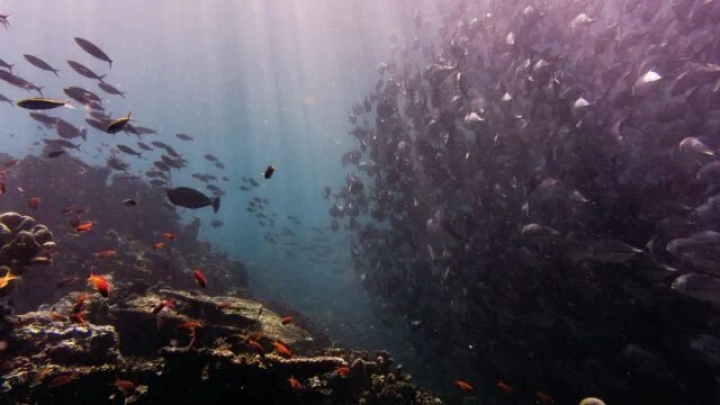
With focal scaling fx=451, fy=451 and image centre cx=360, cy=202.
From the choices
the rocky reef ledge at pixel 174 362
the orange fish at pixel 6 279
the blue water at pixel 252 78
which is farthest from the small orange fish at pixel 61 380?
the blue water at pixel 252 78

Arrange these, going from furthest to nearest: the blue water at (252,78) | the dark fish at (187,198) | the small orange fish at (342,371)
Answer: the blue water at (252,78), the dark fish at (187,198), the small orange fish at (342,371)

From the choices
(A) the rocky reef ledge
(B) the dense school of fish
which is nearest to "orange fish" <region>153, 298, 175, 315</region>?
(A) the rocky reef ledge

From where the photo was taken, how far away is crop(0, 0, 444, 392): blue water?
102 feet

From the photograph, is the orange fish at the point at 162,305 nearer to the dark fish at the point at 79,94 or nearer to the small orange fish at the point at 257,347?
the small orange fish at the point at 257,347

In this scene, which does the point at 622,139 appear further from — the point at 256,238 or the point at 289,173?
the point at 289,173

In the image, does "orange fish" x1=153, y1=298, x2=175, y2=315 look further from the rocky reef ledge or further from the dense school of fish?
the dense school of fish

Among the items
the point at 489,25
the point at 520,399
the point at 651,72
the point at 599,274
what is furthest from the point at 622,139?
the point at 520,399

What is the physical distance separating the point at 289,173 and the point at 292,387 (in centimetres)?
11042

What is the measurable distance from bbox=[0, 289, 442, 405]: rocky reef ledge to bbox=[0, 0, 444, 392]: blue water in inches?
329

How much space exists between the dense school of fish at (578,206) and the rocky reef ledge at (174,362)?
2056 mm

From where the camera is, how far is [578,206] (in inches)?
355

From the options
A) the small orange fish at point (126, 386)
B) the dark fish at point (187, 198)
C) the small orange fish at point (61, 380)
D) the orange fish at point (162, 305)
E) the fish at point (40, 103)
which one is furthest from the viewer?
the dark fish at point (187, 198)

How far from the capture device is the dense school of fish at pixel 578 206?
7.98 meters

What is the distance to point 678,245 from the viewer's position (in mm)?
7082
